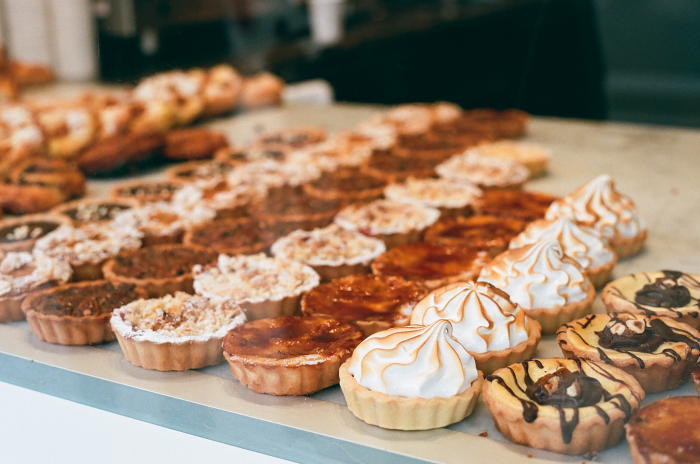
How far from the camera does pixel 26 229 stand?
3.20m

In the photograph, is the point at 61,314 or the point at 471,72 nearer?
the point at 61,314

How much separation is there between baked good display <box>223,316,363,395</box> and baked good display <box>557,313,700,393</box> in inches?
24.8

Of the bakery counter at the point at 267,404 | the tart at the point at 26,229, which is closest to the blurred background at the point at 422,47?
the tart at the point at 26,229

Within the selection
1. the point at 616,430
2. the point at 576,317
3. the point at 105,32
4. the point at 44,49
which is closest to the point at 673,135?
the point at 576,317

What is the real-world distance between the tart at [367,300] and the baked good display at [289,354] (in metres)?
0.09

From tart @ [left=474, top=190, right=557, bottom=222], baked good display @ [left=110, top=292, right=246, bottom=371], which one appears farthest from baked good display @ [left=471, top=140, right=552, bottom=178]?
baked good display @ [left=110, top=292, right=246, bottom=371]

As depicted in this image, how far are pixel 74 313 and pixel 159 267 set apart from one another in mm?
413

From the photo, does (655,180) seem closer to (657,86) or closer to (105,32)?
(657,86)

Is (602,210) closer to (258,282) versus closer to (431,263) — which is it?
(431,263)

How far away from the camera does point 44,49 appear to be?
568 cm

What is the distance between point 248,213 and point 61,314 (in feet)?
3.64

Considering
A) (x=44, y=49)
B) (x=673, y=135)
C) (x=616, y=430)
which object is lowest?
(x=616, y=430)

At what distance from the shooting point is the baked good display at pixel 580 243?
8.96ft

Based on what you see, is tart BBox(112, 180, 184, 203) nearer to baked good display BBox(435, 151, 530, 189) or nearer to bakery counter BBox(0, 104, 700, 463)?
bakery counter BBox(0, 104, 700, 463)
